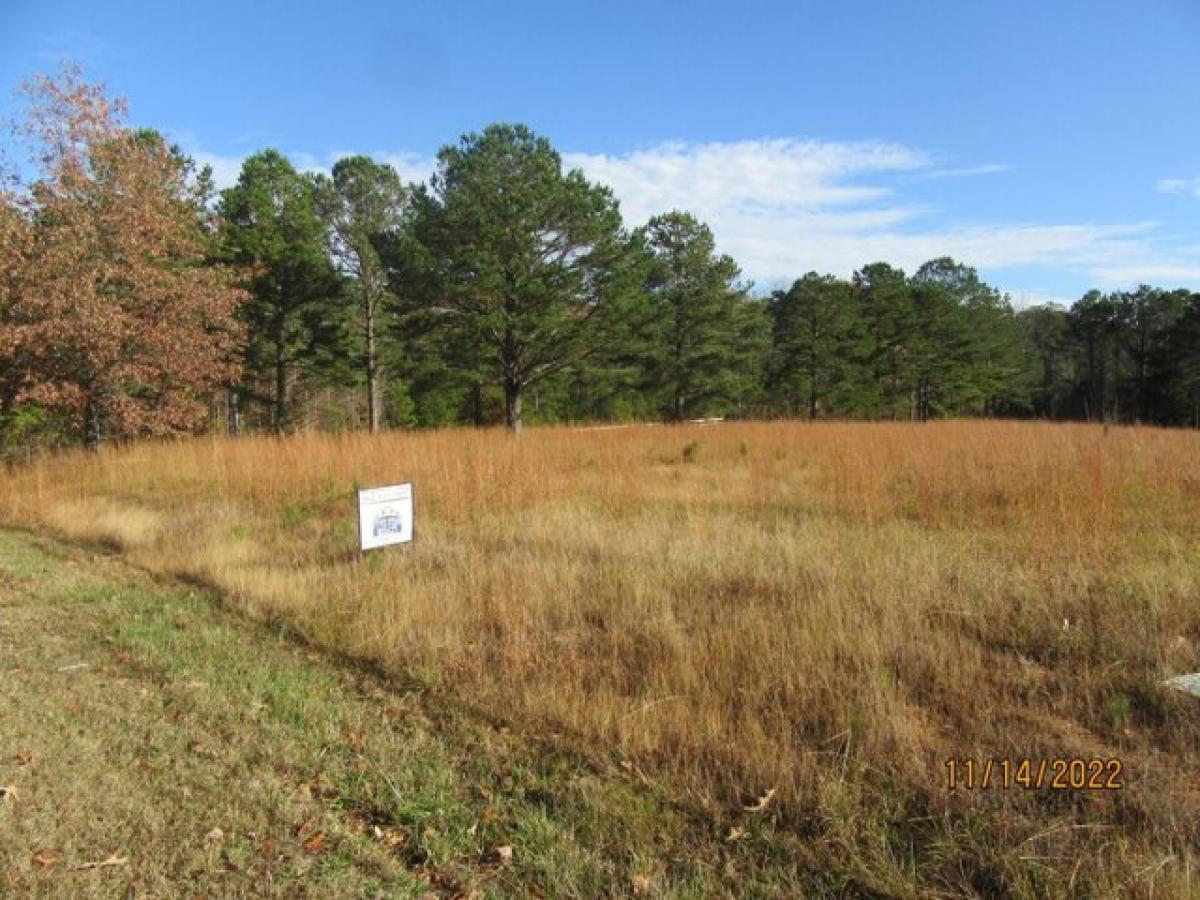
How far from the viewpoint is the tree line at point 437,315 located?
13125mm

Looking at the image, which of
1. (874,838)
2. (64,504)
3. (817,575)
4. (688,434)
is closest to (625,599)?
(817,575)

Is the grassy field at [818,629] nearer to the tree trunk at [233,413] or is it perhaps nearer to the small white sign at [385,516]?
the small white sign at [385,516]

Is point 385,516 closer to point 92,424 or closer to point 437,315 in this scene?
point 92,424

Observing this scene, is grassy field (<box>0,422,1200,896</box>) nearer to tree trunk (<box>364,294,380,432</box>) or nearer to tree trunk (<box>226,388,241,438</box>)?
tree trunk (<box>364,294,380,432</box>)

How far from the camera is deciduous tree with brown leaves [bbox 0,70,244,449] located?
12125 millimetres

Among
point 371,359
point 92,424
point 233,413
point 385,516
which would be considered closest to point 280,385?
point 371,359

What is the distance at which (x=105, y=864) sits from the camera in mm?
2273

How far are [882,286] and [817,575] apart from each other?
3963 centimetres

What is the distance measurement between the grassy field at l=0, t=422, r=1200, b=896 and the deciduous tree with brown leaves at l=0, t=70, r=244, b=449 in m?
4.30

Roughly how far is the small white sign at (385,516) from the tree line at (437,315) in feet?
31.0

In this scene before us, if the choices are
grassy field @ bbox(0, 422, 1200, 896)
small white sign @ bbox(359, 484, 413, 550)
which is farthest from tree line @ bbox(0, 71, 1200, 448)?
small white sign @ bbox(359, 484, 413, 550)

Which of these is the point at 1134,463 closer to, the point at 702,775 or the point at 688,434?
the point at 702,775

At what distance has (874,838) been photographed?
245 cm

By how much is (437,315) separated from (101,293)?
33.5ft
